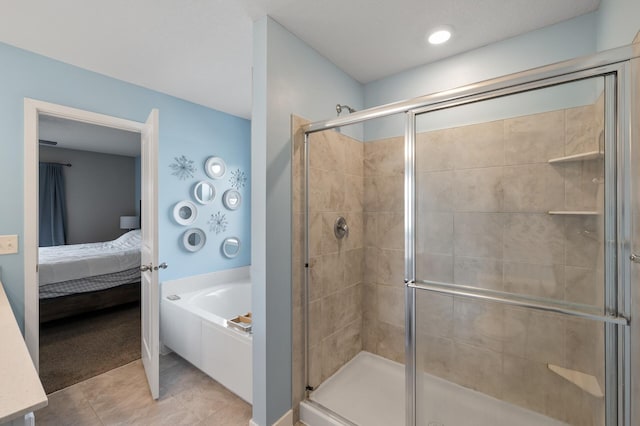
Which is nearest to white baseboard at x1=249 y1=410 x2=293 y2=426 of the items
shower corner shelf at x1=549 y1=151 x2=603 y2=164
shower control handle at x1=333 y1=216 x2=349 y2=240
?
shower control handle at x1=333 y1=216 x2=349 y2=240

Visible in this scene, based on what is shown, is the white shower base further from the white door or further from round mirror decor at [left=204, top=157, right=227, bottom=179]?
round mirror decor at [left=204, top=157, right=227, bottom=179]

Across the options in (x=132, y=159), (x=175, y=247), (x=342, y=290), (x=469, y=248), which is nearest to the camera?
(x=469, y=248)

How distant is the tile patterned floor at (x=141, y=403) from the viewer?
1.81 m

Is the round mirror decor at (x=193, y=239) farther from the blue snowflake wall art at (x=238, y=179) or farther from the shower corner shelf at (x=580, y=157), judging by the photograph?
the shower corner shelf at (x=580, y=157)

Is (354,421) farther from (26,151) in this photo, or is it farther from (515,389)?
(26,151)

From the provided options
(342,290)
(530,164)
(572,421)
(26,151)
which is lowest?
(572,421)

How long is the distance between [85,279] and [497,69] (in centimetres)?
495

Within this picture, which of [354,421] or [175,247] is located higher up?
[175,247]

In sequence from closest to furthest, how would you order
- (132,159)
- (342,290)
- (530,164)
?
1. (530,164)
2. (342,290)
3. (132,159)

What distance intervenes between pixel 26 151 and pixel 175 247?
1324 millimetres

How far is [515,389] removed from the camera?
149 centimetres

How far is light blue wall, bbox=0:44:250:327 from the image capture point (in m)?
1.82

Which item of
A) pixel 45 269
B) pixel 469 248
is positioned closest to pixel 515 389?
pixel 469 248

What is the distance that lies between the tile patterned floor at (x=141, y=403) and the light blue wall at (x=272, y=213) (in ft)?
1.43
